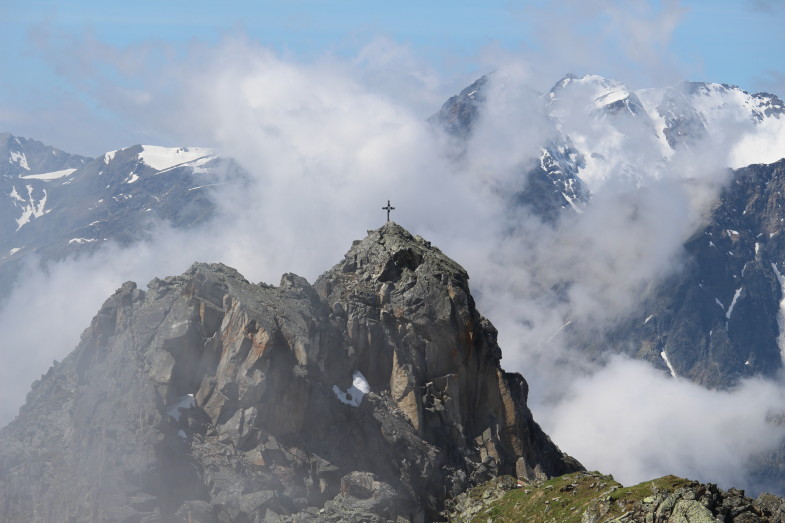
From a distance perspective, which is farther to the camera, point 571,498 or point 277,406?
point 277,406

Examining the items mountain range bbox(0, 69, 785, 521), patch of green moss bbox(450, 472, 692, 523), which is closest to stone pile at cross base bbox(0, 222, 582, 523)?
mountain range bbox(0, 69, 785, 521)

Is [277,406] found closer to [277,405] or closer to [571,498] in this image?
[277,405]

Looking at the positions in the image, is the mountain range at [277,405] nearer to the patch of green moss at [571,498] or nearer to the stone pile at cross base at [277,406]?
the stone pile at cross base at [277,406]

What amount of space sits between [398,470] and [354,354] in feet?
57.7

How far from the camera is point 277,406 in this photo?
146 metres

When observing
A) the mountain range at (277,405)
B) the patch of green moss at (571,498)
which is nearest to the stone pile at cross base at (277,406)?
the mountain range at (277,405)

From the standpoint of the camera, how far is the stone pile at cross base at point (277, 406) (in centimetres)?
14088

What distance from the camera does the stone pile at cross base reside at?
140875 mm

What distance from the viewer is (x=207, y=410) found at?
481 feet

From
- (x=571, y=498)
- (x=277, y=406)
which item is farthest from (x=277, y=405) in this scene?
(x=571, y=498)

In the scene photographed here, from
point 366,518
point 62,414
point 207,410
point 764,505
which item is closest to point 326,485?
point 366,518

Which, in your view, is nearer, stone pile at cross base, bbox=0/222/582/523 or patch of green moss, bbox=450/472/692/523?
patch of green moss, bbox=450/472/692/523

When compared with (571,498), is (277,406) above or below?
above

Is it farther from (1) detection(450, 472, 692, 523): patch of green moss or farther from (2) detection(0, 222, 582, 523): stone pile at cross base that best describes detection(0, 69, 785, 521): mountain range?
(1) detection(450, 472, 692, 523): patch of green moss
